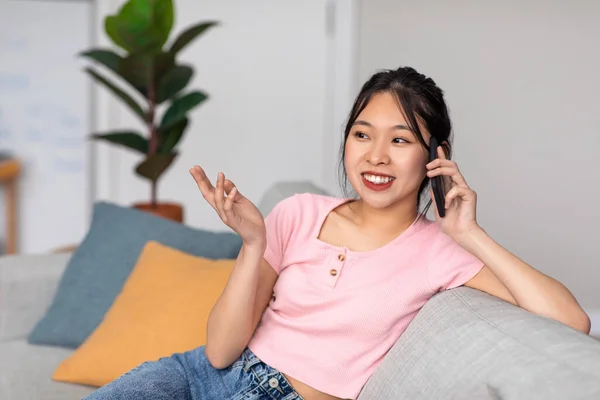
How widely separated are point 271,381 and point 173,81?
1844 mm

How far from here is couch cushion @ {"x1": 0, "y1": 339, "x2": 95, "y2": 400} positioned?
1.99 metres

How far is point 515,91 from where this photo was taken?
4023mm

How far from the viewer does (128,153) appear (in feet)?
14.1

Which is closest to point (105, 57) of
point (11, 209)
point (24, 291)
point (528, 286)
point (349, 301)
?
point (24, 291)

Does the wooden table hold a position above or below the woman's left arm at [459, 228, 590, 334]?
below

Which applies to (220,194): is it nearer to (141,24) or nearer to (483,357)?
(483,357)

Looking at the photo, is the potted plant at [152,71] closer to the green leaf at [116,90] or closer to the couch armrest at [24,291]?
the green leaf at [116,90]

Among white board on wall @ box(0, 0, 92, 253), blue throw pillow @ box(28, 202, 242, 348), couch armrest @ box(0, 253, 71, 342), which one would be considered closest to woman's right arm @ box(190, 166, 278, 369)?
blue throw pillow @ box(28, 202, 242, 348)

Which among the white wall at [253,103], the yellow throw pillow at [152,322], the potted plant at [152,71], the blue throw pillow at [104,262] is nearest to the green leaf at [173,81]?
the potted plant at [152,71]

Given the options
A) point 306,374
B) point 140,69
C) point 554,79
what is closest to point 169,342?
point 306,374

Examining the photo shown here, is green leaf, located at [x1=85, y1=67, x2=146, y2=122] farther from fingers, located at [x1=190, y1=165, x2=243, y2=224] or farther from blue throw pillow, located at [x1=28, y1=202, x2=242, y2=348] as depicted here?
fingers, located at [x1=190, y1=165, x2=243, y2=224]

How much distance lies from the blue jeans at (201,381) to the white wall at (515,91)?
258 centimetres

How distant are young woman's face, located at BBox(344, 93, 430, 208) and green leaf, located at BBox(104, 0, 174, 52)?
158 centimetres

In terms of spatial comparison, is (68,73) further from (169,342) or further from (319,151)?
(169,342)
